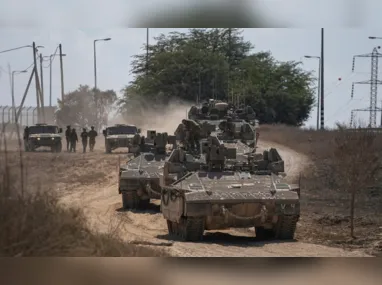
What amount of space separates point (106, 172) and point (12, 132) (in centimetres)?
1897

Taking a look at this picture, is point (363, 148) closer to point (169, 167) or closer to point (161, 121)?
point (169, 167)

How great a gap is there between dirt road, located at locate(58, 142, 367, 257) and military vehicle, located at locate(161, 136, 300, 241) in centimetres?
36

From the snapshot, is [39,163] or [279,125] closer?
[39,163]

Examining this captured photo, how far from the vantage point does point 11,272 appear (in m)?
5.73

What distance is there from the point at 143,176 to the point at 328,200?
5.94 meters

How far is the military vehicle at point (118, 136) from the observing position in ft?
104

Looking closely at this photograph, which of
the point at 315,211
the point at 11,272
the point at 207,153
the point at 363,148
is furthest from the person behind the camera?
the point at 315,211

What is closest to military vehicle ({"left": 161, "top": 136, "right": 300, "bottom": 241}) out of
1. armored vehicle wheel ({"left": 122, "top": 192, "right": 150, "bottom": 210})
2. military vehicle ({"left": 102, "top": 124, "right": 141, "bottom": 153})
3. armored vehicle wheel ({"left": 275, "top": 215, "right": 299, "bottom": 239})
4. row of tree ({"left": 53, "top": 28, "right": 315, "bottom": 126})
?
armored vehicle wheel ({"left": 275, "top": 215, "right": 299, "bottom": 239})

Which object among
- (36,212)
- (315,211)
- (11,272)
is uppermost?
(36,212)

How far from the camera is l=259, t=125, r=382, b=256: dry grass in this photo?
14.2 metres

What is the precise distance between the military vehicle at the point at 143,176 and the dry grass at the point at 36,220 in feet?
36.6

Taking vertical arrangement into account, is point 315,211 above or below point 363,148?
below

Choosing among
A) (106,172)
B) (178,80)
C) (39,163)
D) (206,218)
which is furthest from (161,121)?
(39,163)

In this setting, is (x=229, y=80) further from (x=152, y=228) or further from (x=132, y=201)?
(x=152, y=228)
